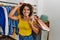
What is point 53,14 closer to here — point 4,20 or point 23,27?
point 23,27

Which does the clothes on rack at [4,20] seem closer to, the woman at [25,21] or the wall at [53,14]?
the woman at [25,21]

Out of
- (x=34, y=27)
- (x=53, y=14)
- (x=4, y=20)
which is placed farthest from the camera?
(x=53, y=14)

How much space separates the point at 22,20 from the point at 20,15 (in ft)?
0.18

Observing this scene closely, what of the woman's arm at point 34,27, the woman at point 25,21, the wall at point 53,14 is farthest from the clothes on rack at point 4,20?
the wall at point 53,14

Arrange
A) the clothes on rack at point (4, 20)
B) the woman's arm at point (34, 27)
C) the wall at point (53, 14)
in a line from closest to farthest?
the clothes on rack at point (4, 20) < the woman's arm at point (34, 27) < the wall at point (53, 14)

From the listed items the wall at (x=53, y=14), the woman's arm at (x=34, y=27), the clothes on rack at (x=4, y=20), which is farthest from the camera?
the wall at (x=53, y=14)

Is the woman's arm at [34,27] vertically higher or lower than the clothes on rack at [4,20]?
lower

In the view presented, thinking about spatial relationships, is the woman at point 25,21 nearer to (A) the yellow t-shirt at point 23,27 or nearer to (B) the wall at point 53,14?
(A) the yellow t-shirt at point 23,27

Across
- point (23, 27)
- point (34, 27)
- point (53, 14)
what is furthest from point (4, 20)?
point (53, 14)

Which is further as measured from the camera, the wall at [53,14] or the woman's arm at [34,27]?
the wall at [53,14]

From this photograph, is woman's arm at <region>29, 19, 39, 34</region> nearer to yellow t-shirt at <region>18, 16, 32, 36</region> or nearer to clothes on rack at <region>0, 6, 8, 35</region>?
yellow t-shirt at <region>18, 16, 32, 36</region>

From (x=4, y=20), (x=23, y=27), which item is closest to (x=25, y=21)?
(x=23, y=27)

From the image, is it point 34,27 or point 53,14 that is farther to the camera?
point 53,14

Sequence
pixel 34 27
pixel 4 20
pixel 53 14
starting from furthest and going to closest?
pixel 53 14 < pixel 34 27 < pixel 4 20
